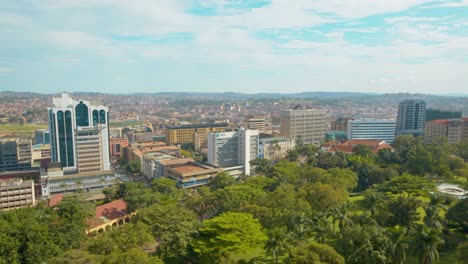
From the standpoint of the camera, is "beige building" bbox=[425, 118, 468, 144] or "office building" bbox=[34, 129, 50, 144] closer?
"beige building" bbox=[425, 118, 468, 144]

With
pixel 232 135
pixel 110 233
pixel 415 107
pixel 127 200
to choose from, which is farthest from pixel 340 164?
pixel 415 107

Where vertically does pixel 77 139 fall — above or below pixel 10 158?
above

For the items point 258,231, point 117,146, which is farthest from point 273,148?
point 258,231

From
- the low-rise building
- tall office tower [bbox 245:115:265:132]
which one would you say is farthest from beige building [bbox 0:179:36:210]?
tall office tower [bbox 245:115:265:132]

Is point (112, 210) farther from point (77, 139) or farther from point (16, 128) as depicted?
point (16, 128)

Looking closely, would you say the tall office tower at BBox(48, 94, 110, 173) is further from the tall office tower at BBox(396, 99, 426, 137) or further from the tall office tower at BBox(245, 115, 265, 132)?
the tall office tower at BBox(396, 99, 426, 137)

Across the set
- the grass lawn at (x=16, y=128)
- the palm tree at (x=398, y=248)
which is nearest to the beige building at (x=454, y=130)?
the palm tree at (x=398, y=248)
